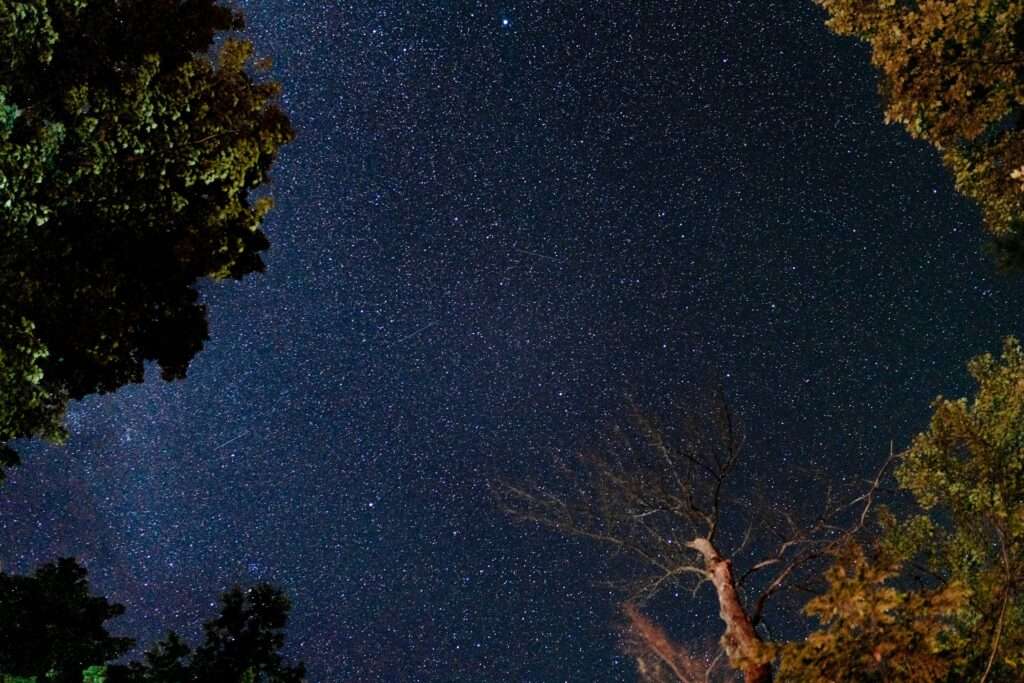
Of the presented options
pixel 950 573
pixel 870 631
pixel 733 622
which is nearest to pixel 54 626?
pixel 733 622

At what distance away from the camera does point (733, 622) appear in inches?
346

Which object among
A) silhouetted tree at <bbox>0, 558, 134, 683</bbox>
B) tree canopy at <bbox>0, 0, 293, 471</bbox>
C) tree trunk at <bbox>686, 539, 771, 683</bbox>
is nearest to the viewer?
tree canopy at <bbox>0, 0, 293, 471</bbox>

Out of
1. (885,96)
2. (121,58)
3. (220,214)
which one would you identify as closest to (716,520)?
(885,96)

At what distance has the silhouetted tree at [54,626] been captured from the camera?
28.6 feet

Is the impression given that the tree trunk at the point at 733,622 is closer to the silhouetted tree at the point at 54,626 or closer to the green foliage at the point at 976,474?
the green foliage at the point at 976,474

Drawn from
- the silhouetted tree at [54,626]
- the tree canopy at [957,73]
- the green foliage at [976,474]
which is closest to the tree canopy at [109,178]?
the silhouetted tree at [54,626]

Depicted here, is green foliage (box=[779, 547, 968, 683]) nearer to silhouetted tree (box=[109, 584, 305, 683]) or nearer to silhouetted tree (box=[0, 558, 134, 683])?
silhouetted tree (box=[109, 584, 305, 683])

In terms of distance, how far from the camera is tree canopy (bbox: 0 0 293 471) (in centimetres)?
671

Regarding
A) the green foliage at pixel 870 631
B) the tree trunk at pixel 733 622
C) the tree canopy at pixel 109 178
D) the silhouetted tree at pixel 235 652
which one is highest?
the tree canopy at pixel 109 178

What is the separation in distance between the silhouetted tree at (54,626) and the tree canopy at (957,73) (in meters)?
10.5

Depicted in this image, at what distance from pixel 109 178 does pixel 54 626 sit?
5.31 metres

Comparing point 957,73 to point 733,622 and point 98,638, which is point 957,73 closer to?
point 733,622

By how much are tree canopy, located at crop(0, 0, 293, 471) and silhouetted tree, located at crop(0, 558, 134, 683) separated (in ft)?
7.11

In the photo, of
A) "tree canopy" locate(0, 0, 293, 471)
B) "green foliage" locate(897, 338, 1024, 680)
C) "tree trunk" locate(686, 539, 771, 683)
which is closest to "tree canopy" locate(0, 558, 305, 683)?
"tree canopy" locate(0, 0, 293, 471)
